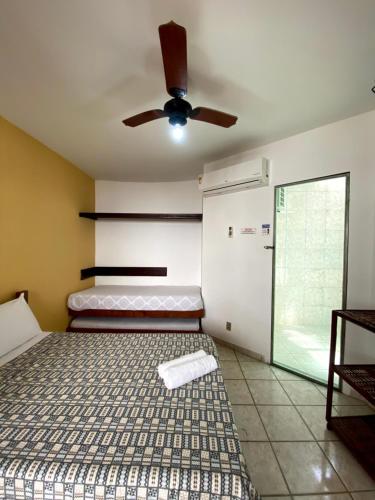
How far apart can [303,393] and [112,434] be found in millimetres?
1895

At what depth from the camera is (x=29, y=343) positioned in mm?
1901

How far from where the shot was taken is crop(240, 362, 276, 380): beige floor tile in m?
2.37

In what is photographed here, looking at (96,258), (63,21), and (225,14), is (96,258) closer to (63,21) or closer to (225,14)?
(63,21)

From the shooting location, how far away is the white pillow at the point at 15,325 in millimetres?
1744

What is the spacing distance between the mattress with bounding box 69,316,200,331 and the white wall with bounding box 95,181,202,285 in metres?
0.79

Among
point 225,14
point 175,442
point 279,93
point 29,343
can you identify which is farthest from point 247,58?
point 29,343

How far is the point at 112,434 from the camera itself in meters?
1.02

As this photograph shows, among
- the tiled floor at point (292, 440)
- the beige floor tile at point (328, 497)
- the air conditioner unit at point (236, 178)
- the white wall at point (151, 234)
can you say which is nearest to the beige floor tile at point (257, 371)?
the tiled floor at point (292, 440)

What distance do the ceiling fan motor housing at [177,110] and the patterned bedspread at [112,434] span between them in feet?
5.58

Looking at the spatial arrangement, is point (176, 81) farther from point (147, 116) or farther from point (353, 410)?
point (353, 410)

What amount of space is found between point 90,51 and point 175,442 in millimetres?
2088

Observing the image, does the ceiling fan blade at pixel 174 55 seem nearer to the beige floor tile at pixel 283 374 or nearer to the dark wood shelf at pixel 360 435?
the dark wood shelf at pixel 360 435

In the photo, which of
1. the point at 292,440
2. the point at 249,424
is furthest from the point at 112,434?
the point at 292,440

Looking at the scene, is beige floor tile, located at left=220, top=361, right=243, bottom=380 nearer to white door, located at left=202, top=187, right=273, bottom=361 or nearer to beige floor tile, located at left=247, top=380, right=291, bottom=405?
beige floor tile, located at left=247, top=380, right=291, bottom=405
